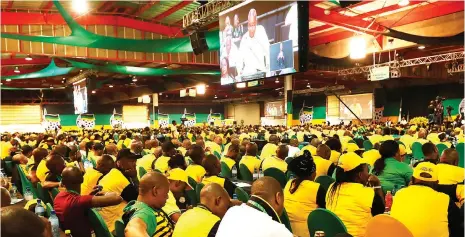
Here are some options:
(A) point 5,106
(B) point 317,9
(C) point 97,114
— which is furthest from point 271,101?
(B) point 317,9

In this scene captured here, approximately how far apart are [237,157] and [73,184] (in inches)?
169

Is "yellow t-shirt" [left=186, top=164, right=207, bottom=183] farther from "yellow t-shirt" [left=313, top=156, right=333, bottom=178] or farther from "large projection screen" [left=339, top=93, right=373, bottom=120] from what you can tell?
"large projection screen" [left=339, top=93, right=373, bottom=120]

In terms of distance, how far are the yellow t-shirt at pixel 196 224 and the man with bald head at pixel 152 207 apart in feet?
0.69

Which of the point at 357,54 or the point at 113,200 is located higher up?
the point at 357,54

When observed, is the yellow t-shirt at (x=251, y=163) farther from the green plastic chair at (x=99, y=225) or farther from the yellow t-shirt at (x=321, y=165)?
the green plastic chair at (x=99, y=225)

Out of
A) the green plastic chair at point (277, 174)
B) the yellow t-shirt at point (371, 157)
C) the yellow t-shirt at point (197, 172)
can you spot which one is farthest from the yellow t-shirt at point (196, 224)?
the yellow t-shirt at point (371, 157)

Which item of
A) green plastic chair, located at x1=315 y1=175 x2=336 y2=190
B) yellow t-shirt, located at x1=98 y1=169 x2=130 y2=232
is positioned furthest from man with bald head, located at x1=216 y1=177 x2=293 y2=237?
green plastic chair, located at x1=315 y1=175 x2=336 y2=190

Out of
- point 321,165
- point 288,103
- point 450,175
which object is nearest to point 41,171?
point 321,165

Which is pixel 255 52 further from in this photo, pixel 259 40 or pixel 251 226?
pixel 251 226

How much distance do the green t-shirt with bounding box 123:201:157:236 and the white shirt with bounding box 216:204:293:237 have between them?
0.85m

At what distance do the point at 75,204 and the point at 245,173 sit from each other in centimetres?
350

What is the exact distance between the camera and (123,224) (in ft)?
Answer: 8.94

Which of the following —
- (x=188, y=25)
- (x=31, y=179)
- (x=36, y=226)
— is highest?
(x=188, y=25)

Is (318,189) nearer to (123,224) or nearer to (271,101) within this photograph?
(123,224)
